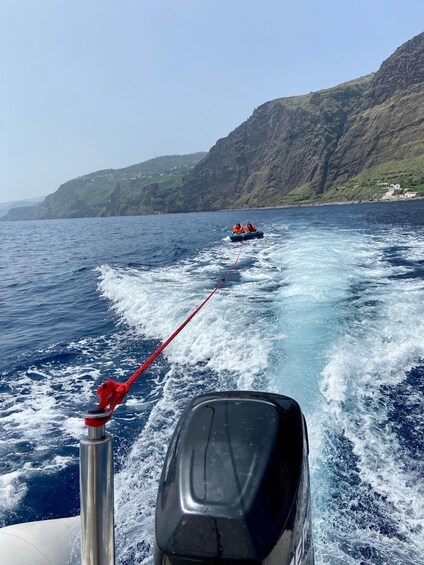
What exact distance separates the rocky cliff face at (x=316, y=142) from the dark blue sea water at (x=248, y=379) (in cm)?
13052

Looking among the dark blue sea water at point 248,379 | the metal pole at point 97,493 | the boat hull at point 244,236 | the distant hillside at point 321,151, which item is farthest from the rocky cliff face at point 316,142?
the metal pole at point 97,493

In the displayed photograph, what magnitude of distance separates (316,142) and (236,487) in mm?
167881

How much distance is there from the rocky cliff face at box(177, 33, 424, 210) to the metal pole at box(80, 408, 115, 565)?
140m

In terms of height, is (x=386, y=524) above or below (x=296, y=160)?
below

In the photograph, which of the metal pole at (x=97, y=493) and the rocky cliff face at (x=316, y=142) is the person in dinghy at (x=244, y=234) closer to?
the metal pole at (x=97, y=493)

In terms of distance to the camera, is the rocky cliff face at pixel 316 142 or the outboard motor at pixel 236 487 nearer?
the outboard motor at pixel 236 487

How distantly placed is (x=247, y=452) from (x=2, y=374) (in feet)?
27.4

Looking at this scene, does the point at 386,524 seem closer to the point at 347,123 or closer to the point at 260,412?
the point at 260,412

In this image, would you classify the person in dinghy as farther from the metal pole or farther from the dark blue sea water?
the metal pole

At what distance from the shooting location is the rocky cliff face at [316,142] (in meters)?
134

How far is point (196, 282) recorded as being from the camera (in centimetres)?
1571

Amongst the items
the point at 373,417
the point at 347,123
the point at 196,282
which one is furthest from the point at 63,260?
the point at 347,123

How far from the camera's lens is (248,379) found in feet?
23.1

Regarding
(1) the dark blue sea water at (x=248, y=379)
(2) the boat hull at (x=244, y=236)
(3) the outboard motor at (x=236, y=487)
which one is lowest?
(1) the dark blue sea water at (x=248, y=379)
